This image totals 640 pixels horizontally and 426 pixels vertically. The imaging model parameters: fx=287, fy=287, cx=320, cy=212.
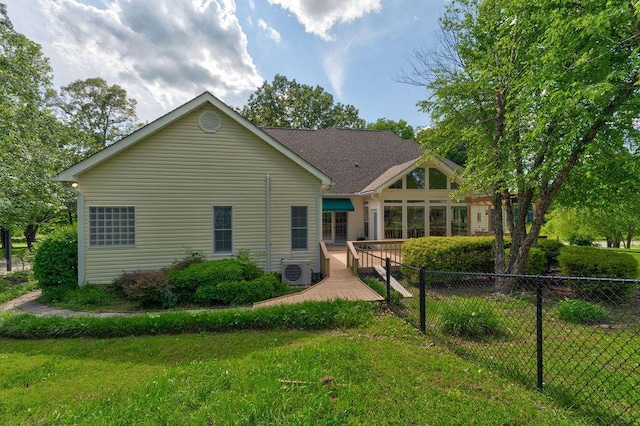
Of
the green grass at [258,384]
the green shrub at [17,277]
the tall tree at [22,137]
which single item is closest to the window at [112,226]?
the tall tree at [22,137]

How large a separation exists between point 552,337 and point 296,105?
124 ft

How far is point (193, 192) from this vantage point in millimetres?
10023

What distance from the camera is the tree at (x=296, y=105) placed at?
38375 mm

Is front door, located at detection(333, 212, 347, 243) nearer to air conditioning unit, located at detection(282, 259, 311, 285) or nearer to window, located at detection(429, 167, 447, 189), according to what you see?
window, located at detection(429, 167, 447, 189)

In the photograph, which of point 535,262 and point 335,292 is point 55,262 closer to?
point 335,292

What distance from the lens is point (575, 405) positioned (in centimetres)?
332

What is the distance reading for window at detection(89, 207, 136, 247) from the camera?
9.20 meters

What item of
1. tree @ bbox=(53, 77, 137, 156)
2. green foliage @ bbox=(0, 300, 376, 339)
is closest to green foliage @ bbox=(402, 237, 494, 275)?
green foliage @ bbox=(0, 300, 376, 339)

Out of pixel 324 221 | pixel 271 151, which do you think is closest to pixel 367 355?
pixel 271 151

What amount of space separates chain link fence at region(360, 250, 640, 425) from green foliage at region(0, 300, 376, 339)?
1726 mm

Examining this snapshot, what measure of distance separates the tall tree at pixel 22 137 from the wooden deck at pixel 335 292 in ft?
33.6

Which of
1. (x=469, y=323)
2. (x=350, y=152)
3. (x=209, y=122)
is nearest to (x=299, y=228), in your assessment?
(x=209, y=122)

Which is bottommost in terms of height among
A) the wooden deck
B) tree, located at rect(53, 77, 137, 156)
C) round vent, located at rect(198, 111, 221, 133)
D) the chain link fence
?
the chain link fence

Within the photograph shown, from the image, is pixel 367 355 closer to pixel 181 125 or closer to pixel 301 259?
pixel 301 259
